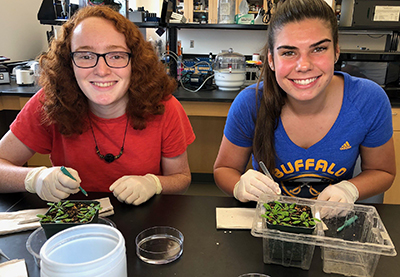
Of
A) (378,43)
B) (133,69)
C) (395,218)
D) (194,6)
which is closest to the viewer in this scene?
(395,218)

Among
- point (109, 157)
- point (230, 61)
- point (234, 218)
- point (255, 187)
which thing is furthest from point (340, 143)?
point (230, 61)

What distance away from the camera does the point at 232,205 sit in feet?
3.28

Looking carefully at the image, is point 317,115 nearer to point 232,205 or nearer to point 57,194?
point 232,205

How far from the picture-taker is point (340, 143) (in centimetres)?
119

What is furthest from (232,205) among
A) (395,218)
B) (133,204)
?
(395,218)

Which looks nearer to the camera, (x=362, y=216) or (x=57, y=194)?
(x=362, y=216)

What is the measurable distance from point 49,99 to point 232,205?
783 millimetres

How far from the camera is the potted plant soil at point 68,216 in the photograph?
A: 2.34 ft

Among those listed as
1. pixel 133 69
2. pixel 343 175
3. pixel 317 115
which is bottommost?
pixel 343 175

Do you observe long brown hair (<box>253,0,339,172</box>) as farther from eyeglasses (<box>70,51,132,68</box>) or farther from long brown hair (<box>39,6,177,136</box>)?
eyeglasses (<box>70,51,132,68</box>)

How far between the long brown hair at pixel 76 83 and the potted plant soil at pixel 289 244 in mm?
667

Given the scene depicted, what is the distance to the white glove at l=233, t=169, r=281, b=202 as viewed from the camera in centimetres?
97

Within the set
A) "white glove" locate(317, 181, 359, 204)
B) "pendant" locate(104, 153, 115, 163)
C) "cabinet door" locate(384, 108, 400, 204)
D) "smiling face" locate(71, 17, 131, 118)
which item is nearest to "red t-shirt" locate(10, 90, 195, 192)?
"pendant" locate(104, 153, 115, 163)

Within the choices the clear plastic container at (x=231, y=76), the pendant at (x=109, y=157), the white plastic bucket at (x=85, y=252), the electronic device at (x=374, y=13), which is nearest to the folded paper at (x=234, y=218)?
the white plastic bucket at (x=85, y=252)
